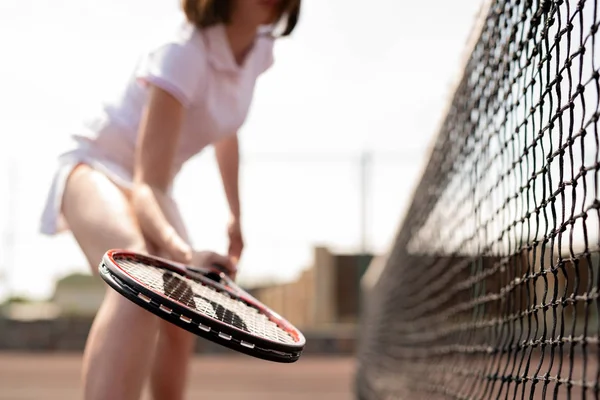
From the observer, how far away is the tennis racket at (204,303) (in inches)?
52.1

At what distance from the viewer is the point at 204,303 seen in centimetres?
152

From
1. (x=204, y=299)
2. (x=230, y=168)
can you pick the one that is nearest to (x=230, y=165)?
(x=230, y=168)

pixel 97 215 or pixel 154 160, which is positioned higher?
pixel 154 160

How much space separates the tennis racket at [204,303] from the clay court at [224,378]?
4.45m

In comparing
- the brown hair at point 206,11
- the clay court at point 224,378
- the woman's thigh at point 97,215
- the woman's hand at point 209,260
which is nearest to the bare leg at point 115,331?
the woman's thigh at point 97,215

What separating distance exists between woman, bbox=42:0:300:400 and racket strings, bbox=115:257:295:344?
0.19 ft

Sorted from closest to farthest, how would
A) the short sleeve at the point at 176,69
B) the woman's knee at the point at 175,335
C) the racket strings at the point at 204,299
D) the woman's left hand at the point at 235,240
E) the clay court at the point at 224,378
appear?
the racket strings at the point at 204,299 → the short sleeve at the point at 176,69 → the woman's knee at the point at 175,335 → the woman's left hand at the point at 235,240 → the clay court at the point at 224,378

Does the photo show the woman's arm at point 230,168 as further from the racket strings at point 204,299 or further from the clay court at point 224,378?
the clay court at point 224,378

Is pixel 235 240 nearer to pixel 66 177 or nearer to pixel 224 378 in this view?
pixel 66 177

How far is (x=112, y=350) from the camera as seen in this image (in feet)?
4.93

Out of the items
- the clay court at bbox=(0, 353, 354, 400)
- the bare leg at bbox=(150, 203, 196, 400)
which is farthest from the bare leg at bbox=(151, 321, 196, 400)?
the clay court at bbox=(0, 353, 354, 400)

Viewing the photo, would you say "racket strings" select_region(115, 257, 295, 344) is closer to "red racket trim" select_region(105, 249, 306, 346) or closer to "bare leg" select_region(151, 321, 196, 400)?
"red racket trim" select_region(105, 249, 306, 346)

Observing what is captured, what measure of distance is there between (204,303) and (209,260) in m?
0.13

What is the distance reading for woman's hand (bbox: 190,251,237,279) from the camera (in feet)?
5.35
